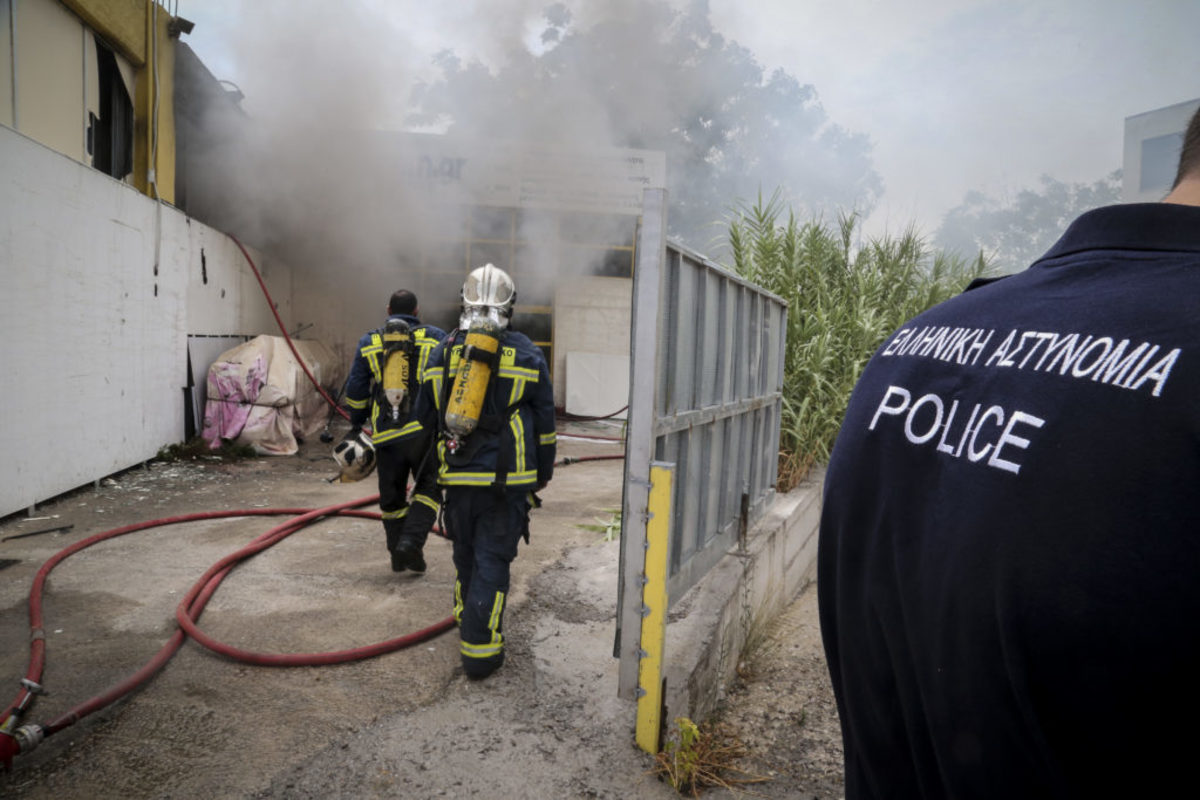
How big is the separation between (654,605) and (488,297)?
1.50 m

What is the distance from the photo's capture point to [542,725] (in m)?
2.64

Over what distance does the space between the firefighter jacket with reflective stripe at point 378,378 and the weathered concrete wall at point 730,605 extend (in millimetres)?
1912

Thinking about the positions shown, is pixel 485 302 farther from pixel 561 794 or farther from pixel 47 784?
pixel 47 784

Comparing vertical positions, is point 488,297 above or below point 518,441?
above

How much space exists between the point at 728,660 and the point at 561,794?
121cm

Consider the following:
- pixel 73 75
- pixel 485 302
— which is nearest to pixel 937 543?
pixel 485 302

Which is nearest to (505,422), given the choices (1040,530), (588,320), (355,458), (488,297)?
(488,297)

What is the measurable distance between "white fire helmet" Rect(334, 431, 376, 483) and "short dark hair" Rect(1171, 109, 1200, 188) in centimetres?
387

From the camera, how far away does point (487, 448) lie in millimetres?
3109

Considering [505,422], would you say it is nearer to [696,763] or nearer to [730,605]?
[730,605]

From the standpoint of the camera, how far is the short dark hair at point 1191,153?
0.81 metres

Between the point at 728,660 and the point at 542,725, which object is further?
the point at 728,660

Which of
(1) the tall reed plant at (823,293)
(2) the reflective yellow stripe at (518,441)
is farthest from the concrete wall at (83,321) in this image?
(1) the tall reed plant at (823,293)

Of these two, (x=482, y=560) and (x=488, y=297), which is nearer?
(x=482, y=560)
